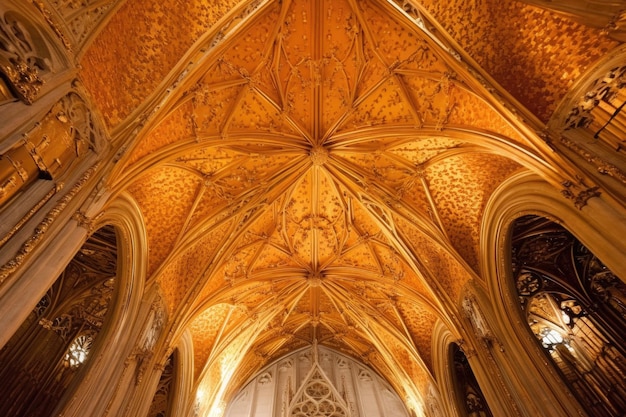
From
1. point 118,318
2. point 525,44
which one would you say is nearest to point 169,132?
point 118,318

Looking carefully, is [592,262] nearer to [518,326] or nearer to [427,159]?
[518,326]

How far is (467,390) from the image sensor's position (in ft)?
30.8

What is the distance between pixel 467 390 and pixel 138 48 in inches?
432

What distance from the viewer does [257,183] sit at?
8.95 metres

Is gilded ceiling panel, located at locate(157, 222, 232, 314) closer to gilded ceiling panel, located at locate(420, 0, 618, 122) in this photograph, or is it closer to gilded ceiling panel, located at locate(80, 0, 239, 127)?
gilded ceiling panel, located at locate(80, 0, 239, 127)

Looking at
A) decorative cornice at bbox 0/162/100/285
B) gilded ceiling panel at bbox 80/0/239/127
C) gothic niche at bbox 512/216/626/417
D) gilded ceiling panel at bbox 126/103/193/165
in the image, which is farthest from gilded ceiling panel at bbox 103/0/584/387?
gothic niche at bbox 512/216/626/417

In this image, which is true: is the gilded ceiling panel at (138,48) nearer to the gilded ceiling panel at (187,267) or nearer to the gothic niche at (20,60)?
the gothic niche at (20,60)

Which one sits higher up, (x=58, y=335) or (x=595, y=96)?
(x=595, y=96)

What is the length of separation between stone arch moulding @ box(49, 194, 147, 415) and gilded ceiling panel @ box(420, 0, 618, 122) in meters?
6.61

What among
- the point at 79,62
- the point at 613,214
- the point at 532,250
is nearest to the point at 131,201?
the point at 79,62

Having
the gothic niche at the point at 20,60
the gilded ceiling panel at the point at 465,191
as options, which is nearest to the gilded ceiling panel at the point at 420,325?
the gilded ceiling panel at the point at 465,191

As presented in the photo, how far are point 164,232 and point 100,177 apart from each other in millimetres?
3280

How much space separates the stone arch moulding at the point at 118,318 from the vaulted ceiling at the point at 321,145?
53 centimetres

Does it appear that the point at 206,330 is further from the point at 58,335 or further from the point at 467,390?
the point at 467,390
